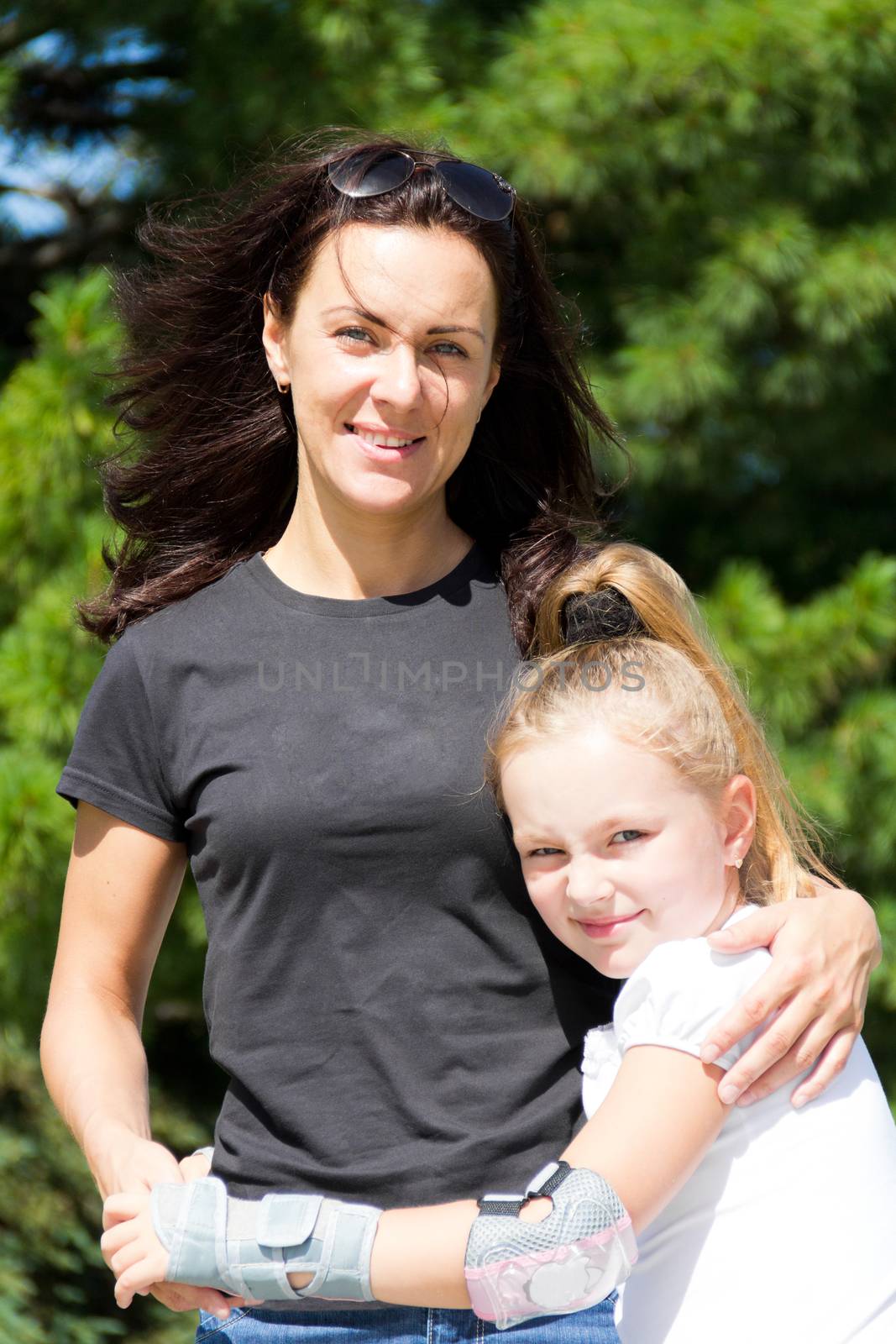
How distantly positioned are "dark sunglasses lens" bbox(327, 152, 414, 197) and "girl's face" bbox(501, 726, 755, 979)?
2.30 feet

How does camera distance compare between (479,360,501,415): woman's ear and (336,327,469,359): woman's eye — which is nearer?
(336,327,469,359): woman's eye

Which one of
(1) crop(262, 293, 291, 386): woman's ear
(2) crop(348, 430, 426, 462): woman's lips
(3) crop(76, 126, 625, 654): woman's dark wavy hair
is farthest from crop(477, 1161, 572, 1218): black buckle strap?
(1) crop(262, 293, 291, 386): woman's ear

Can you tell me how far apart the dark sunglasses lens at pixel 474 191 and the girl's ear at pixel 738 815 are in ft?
2.41

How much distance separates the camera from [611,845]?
1513 mm

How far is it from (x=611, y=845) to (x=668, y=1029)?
0.21m

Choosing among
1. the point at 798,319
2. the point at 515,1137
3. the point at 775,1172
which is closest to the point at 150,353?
the point at 515,1137

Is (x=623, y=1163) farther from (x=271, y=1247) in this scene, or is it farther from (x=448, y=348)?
(x=448, y=348)

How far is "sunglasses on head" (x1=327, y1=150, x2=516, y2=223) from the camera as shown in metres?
1.68

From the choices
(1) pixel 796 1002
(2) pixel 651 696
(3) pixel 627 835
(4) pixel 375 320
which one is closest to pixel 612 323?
(4) pixel 375 320

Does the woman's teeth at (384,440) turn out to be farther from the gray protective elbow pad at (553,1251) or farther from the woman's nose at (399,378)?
the gray protective elbow pad at (553,1251)

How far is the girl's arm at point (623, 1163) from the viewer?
1328mm

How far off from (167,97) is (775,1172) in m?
3.22

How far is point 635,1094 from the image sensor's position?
54.2 inches

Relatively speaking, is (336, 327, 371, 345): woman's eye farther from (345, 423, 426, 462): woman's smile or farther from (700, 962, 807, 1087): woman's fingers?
(700, 962, 807, 1087): woman's fingers
